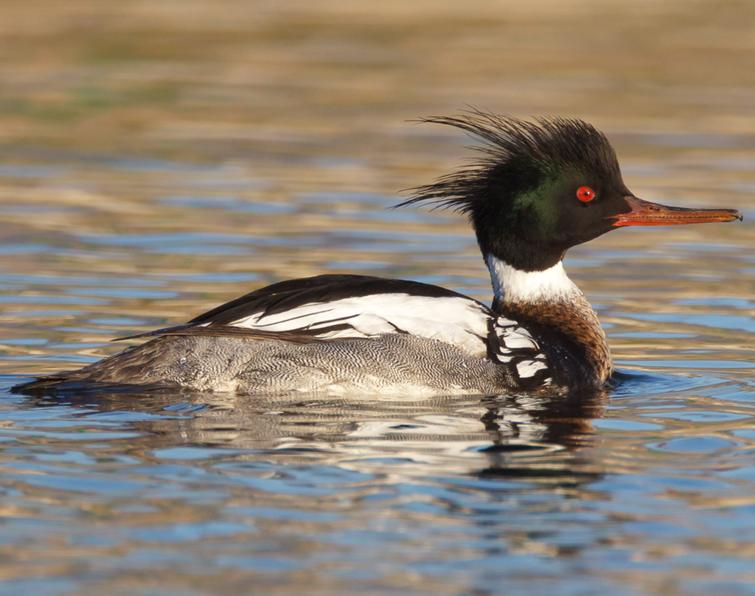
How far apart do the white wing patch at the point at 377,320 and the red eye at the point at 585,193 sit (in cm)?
122

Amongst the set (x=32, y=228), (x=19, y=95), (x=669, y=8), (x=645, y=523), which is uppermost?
(x=669, y=8)

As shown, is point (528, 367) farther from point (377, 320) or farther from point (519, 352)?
point (377, 320)

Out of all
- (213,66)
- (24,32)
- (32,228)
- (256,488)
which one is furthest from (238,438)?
(24,32)

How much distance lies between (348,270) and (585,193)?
307cm

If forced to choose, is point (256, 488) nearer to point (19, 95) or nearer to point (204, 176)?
point (204, 176)

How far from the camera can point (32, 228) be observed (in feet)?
43.1

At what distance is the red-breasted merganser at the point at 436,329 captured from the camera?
8.26 m

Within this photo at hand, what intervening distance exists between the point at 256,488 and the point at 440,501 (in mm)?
745

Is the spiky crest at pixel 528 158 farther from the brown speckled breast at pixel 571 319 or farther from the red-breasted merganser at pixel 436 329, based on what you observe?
the brown speckled breast at pixel 571 319

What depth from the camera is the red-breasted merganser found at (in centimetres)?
826

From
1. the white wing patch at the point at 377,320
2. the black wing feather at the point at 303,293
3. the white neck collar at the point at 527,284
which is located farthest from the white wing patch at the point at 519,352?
the white neck collar at the point at 527,284

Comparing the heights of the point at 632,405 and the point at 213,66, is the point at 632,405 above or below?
below

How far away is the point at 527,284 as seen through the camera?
30.7ft

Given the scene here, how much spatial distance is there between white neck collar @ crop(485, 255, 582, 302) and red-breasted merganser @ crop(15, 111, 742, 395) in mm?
13
